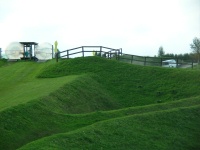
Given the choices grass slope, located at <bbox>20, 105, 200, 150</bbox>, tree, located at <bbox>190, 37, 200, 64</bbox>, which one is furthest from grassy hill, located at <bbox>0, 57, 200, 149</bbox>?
tree, located at <bbox>190, 37, 200, 64</bbox>

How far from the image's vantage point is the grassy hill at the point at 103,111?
43.5 feet

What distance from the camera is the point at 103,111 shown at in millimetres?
17891

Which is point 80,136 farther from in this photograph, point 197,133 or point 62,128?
point 197,133

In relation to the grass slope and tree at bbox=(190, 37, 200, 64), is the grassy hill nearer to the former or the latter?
the grass slope

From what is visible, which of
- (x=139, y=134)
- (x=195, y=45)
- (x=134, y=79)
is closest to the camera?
(x=139, y=134)

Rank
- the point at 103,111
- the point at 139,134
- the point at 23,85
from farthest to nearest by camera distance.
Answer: the point at 23,85 → the point at 103,111 → the point at 139,134

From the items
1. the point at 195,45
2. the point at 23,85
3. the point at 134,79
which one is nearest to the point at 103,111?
the point at 23,85

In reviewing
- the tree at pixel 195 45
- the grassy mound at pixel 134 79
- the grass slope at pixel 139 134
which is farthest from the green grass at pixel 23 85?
the tree at pixel 195 45

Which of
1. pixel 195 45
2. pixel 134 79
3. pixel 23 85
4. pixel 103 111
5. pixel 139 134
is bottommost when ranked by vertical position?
pixel 139 134

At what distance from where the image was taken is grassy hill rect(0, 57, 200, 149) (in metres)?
13.3

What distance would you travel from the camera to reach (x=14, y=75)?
31516 mm

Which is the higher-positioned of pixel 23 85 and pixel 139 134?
pixel 23 85

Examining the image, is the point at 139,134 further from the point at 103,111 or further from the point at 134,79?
the point at 134,79

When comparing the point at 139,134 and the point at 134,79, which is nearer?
the point at 139,134
